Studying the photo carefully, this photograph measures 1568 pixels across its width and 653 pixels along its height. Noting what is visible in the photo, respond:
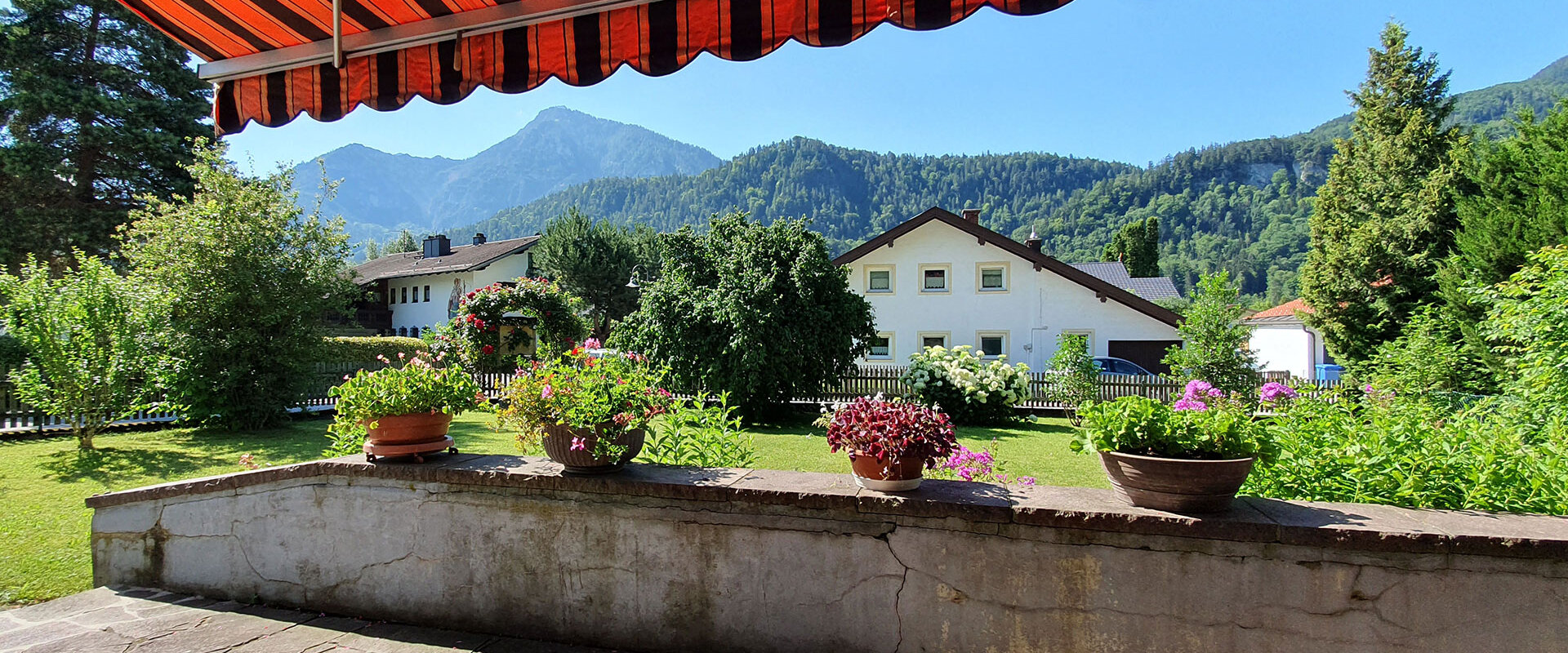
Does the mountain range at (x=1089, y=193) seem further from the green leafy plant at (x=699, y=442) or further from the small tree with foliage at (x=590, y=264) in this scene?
the green leafy plant at (x=699, y=442)

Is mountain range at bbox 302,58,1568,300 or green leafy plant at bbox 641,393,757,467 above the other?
mountain range at bbox 302,58,1568,300

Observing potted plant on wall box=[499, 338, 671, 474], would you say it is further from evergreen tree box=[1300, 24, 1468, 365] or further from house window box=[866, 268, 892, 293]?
house window box=[866, 268, 892, 293]

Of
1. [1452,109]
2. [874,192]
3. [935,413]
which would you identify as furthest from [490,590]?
[874,192]

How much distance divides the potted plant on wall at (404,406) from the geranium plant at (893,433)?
5.70 feet

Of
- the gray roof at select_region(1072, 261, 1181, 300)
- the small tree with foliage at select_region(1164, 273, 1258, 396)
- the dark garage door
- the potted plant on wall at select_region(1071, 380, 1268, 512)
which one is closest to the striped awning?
the potted plant on wall at select_region(1071, 380, 1268, 512)

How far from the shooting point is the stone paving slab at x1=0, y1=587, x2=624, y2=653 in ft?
9.27

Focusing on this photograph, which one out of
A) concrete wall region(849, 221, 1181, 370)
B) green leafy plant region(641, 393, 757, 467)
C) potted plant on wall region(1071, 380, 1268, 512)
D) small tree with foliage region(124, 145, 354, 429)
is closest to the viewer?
potted plant on wall region(1071, 380, 1268, 512)

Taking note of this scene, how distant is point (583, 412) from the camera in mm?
2830

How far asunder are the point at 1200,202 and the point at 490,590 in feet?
417

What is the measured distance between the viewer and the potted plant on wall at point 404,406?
10.3 feet

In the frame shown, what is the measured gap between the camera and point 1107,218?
92.1 m

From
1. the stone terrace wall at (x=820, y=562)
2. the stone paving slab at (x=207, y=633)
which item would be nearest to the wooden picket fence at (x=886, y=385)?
the stone paving slab at (x=207, y=633)

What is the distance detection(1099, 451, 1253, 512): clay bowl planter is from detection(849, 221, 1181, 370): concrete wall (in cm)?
2169

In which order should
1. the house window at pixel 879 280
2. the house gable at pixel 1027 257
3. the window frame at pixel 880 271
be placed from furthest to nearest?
1. the house window at pixel 879 280
2. the window frame at pixel 880 271
3. the house gable at pixel 1027 257
